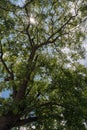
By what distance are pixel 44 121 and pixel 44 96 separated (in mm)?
3057

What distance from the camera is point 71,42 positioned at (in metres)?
35.8

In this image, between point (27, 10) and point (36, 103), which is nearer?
point (36, 103)

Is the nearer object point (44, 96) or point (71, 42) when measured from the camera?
point (44, 96)

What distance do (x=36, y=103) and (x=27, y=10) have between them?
9.30 meters

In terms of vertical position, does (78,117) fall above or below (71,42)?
below

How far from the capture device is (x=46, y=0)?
3216 cm

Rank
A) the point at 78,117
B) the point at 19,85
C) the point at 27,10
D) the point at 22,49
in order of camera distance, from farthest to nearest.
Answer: the point at 22,49 < the point at 27,10 < the point at 19,85 < the point at 78,117

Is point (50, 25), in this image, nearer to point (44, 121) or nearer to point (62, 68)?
point (62, 68)

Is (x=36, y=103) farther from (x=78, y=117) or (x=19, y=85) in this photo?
(x=78, y=117)

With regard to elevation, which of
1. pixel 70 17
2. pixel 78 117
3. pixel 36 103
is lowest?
pixel 78 117

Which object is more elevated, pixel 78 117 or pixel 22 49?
pixel 22 49

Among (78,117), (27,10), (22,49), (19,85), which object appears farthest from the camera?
(22,49)

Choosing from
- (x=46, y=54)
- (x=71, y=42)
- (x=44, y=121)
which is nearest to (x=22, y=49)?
(x=46, y=54)

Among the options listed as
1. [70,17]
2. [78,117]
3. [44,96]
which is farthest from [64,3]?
[78,117]
